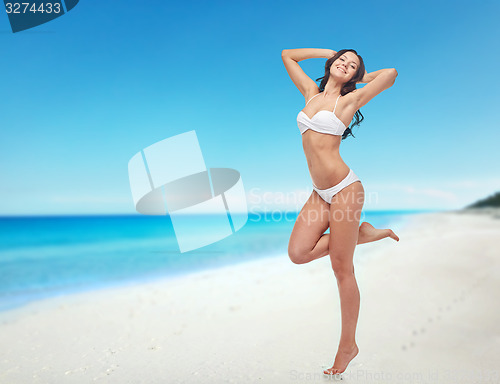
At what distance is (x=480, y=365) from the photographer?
10.5 ft

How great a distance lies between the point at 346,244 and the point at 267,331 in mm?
1920

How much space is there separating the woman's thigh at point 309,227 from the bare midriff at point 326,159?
18 cm

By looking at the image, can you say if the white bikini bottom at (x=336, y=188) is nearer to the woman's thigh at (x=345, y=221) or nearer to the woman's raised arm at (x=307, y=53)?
the woman's thigh at (x=345, y=221)

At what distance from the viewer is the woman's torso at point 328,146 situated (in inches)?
106

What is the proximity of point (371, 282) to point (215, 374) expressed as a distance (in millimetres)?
3474

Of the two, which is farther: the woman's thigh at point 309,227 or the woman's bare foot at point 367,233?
the woman's bare foot at point 367,233

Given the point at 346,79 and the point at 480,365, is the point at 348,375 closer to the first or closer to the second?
the point at 480,365

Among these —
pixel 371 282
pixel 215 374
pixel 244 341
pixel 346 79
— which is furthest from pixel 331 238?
pixel 371 282

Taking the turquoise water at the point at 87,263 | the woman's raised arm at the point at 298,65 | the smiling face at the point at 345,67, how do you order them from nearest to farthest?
the smiling face at the point at 345,67, the woman's raised arm at the point at 298,65, the turquoise water at the point at 87,263

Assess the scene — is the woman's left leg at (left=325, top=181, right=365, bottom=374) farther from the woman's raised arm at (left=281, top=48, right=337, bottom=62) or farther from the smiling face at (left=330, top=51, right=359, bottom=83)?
the woman's raised arm at (left=281, top=48, right=337, bottom=62)

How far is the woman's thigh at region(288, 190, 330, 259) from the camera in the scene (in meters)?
2.76

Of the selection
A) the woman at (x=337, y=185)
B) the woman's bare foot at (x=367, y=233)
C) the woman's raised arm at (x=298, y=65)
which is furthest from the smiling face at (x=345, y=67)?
the woman's bare foot at (x=367, y=233)

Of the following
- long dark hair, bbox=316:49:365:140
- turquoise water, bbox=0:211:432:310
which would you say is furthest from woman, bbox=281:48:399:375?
turquoise water, bbox=0:211:432:310

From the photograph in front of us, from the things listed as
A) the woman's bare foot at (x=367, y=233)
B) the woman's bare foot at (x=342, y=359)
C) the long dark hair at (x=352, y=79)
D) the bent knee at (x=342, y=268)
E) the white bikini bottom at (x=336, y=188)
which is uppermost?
the long dark hair at (x=352, y=79)
